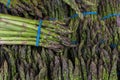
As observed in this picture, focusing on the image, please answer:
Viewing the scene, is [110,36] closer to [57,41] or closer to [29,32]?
[57,41]

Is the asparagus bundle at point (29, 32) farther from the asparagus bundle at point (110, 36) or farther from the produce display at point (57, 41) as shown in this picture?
the asparagus bundle at point (110, 36)

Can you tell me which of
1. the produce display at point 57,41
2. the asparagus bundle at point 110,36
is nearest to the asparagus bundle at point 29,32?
the produce display at point 57,41

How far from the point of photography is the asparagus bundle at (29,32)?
13.5 ft

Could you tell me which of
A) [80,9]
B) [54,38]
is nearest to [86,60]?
[54,38]

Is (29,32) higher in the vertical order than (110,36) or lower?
higher

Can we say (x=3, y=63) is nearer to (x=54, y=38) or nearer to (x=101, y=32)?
(x=54, y=38)

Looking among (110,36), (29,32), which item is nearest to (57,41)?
(29,32)

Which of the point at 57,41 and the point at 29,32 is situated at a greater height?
the point at 29,32

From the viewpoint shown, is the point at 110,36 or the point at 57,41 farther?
the point at 110,36

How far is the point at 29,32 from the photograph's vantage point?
416 centimetres

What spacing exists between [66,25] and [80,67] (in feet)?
2.62

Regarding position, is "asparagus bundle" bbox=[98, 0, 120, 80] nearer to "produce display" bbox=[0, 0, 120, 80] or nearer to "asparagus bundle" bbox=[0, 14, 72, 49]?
"produce display" bbox=[0, 0, 120, 80]

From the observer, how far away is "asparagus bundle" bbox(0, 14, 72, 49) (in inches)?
162

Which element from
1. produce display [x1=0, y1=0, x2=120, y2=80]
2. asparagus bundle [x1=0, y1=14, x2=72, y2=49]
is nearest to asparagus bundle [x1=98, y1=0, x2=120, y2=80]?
produce display [x1=0, y1=0, x2=120, y2=80]
